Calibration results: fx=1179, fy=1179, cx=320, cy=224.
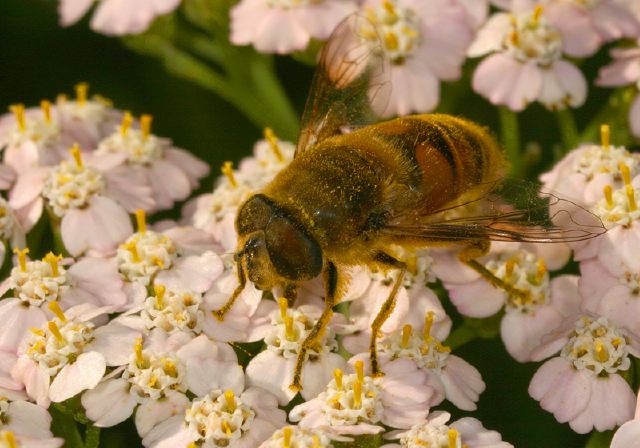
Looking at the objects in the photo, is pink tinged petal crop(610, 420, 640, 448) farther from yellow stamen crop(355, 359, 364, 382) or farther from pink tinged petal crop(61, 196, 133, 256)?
pink tinged petal crop(61, 196, 133, 256)

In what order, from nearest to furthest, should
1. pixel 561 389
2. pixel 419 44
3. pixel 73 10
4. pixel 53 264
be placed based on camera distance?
pixel 561 389, pixel 53 264, pixel 419 44, pixel 73 10

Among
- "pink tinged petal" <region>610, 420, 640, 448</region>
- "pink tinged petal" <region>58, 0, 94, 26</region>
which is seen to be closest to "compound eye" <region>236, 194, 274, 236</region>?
"pink tinged petal" <region>610, 420, 640, 448</region>

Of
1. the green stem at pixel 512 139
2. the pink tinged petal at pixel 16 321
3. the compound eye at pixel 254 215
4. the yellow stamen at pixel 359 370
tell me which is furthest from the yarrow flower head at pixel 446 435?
the green stem at pixel 512 139

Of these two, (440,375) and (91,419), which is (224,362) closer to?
(91,419)

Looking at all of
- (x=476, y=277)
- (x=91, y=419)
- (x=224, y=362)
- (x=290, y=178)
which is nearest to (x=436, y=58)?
(x=476, y=277)

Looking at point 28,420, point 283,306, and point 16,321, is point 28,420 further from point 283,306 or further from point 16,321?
point 283,306

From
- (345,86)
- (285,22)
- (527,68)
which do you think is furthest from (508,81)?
(285,22)
